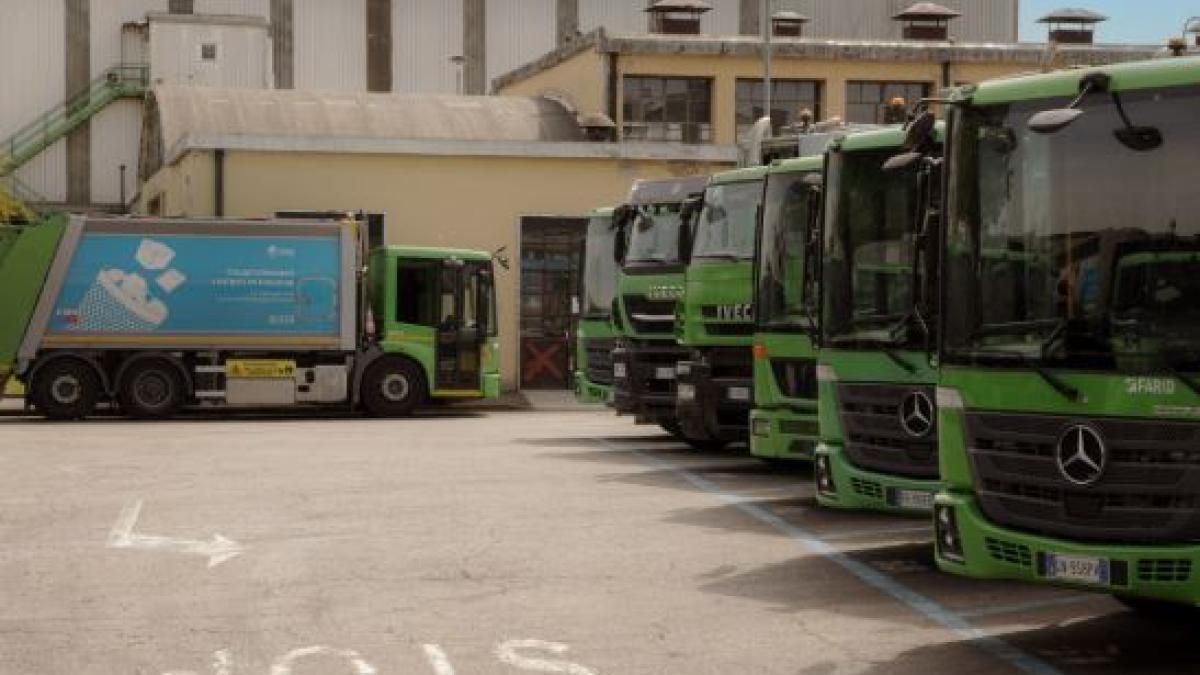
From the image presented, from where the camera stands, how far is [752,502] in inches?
680

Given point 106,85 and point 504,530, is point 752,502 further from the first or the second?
point 106,85

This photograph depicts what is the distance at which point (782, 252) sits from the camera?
17656 mm

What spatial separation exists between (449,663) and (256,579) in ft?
10.5

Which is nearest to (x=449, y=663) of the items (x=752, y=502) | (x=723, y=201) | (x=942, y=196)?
(x=942, y=196)

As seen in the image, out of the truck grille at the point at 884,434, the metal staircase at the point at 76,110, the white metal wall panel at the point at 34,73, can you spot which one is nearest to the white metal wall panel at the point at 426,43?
the metal staircase at the point at 76,110

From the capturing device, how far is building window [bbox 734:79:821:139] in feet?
153

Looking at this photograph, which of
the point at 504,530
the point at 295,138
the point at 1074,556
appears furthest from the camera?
the point at 295,138

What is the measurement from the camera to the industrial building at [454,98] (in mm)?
40406

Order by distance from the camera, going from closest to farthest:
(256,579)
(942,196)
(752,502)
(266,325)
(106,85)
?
1. (942,196)
2. (256,579)
3. (752,502)
4. (266,325)
5. (106,85)

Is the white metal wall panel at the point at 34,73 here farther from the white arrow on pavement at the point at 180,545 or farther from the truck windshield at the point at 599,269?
the white arrow on pavement at the point at 180,545

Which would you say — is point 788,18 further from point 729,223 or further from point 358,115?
point 729,223

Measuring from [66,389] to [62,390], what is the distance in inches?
2.6

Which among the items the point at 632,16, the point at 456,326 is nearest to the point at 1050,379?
Result: the point at 456,326

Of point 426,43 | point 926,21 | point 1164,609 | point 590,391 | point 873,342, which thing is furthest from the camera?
point 426,43
